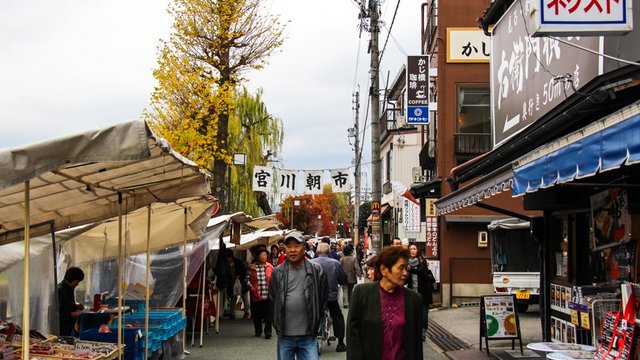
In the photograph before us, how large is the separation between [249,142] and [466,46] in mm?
15795

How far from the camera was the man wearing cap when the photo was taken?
7.39 m

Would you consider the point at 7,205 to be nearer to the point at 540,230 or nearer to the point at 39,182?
the point at 39,182

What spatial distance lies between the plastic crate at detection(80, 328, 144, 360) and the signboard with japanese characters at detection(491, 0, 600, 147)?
619 cm

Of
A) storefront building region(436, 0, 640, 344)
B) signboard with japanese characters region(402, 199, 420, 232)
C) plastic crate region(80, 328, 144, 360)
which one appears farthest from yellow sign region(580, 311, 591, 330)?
signboard with japanese characters region(402, 199, 420, 232)

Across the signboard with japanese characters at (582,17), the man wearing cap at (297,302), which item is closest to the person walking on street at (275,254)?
the man wearing cap at (297,302)

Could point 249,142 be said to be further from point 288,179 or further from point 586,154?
point 586,154

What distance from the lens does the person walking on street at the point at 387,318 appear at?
5.27 metres

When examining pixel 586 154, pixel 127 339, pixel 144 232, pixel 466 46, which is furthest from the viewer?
pixel 466 46

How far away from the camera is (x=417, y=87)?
22.2 m

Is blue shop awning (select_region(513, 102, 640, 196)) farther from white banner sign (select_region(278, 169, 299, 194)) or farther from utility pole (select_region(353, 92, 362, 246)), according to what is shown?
utility pole (select_region(353, 92, 362, 246))

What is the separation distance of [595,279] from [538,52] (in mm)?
3648

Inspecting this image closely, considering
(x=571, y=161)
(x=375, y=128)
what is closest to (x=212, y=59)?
(x=375, y=128)

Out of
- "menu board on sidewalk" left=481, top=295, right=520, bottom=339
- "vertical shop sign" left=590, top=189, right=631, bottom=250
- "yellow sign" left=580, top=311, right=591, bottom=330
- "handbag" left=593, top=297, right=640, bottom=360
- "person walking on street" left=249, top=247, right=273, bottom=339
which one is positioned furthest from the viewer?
"person walking on street" left=249, top=247, right=273, bottom=339

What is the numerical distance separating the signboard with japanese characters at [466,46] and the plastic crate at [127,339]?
1538 centimetres
